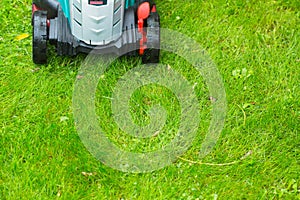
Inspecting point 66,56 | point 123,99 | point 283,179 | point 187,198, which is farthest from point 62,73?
point 283,179

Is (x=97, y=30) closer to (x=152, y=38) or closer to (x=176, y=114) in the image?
(x=152, y=38)

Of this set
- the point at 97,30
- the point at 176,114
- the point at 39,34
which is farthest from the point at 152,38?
the point at 39,34

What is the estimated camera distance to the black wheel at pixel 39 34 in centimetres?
308

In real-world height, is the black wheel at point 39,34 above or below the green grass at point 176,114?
above

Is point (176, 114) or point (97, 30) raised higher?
point (97, 30)

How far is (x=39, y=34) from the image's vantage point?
3.08m

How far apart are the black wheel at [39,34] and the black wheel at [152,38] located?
518mm

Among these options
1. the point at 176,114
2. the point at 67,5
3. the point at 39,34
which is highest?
the point at 67,5

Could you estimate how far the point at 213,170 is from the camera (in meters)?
2.90

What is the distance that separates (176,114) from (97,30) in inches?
22.5

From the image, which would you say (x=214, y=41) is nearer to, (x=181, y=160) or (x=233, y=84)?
(x=233, y=84)

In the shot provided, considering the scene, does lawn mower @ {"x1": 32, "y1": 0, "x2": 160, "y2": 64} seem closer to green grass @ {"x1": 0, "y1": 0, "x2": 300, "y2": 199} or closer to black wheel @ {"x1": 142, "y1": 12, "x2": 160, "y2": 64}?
black wheel @ {"x1": 142, "y1": 12, "x2": 160, "y2": 64}

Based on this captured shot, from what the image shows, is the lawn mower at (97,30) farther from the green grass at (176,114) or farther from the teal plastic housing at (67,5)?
the green grass at (176,114)

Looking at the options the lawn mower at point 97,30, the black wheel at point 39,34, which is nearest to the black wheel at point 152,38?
the lawn mower at point 97,30
